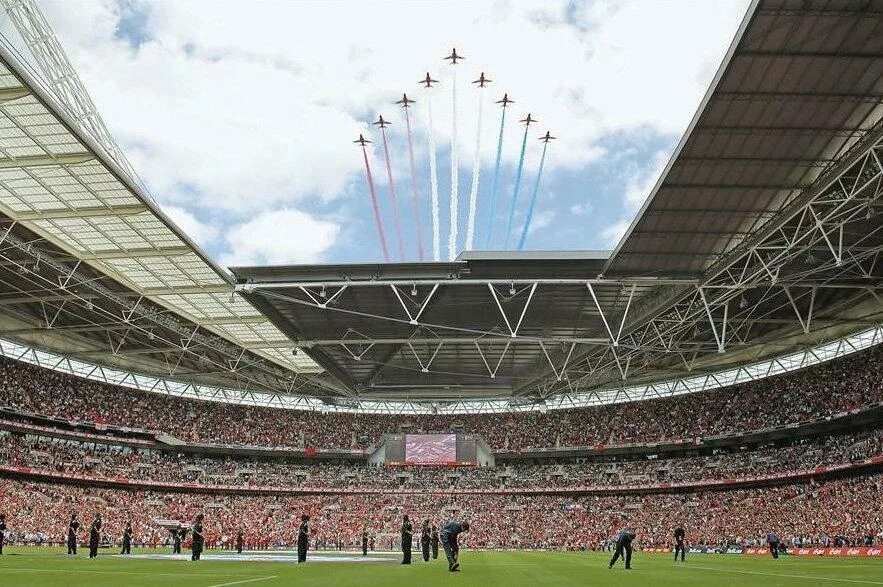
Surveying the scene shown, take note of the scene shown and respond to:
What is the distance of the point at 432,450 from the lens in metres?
75.8

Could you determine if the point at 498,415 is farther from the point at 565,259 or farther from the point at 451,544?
the point at 451,544

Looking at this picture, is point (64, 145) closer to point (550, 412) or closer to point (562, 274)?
point (562, 274)

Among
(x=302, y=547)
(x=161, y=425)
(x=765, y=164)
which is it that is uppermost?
(x=765, y=164)

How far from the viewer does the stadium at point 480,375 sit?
2541 cm

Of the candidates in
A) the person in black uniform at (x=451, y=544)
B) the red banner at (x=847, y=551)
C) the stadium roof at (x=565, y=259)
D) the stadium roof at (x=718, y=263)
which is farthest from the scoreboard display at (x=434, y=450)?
the person in black uniform at (x=451, y=544)

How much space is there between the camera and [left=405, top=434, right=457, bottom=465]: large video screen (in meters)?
75.4

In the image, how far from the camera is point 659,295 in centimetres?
4306

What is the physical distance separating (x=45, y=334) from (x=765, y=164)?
5346 cm

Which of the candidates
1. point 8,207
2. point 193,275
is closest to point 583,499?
point 193,275

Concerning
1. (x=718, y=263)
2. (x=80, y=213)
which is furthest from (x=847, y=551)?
(x=80, y=213)

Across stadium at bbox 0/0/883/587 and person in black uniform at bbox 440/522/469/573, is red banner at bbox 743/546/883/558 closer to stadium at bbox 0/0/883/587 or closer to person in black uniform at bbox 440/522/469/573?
stadium at bbox 0/0/883/587

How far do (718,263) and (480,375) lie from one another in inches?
1055

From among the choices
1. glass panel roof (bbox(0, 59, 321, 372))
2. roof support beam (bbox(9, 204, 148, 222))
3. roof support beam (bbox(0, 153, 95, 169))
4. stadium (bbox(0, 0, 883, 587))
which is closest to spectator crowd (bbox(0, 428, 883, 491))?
stadium (bbox(0, 0, 883, 587))

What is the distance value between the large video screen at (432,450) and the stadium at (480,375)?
0.76ft
